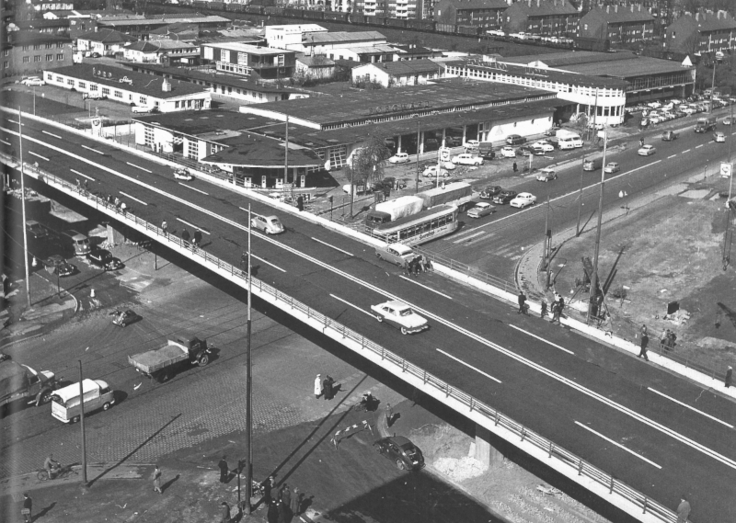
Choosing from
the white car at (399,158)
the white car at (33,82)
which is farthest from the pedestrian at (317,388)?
the white car at (33,82)

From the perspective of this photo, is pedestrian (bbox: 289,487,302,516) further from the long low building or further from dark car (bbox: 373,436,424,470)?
the long low building

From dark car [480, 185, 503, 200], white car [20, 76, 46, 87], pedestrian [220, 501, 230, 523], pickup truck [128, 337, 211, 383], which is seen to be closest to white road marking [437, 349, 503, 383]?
pedestrian [220, 501, 230, 523]

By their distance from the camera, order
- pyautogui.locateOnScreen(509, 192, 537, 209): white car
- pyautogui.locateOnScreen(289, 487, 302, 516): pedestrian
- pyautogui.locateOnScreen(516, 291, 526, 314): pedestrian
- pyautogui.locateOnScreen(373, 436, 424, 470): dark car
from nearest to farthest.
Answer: pyautogui.locateOnScreen(289, 487, 302, 516): pedestrian
pyautogui.locateOnScreen(373, 436, 424, 470): dark car
pyautogui.locateOnScreen(516, 291, 526, 314): pedestrian
pyautogui.locateOnScreen(509, 192, 537, 209): white car

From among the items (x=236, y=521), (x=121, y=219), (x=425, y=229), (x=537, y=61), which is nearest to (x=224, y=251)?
(x=121, y=219)

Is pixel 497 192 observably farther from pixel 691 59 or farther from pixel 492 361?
pixel 691 59

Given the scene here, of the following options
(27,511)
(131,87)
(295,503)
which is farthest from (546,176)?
(27,511)

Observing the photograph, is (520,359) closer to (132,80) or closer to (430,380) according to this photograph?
(430,380)
